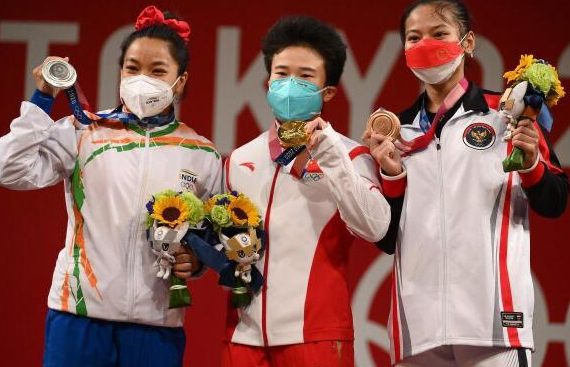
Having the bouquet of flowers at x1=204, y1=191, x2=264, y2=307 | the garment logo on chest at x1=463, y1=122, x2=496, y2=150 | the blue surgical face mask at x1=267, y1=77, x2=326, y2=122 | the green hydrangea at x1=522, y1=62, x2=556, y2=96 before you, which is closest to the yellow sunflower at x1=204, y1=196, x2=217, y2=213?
the bouquet of flowers at x1=204, y1=191, x2=264, y2=307

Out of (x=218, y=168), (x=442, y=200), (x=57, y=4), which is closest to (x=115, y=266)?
(x=218, y=168)

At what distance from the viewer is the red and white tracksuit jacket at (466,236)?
2811 millimetres

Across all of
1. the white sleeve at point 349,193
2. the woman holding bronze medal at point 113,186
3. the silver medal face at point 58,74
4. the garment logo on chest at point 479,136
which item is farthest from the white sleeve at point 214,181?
the garment logo on chest at point 479,136

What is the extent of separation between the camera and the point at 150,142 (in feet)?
10.3

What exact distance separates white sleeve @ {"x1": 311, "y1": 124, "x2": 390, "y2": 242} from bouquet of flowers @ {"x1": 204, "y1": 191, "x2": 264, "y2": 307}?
0.28m

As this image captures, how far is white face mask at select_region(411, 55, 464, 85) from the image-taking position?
3021mm

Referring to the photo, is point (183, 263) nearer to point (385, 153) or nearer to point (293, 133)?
point (293, 133)

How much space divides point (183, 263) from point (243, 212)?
0.25 m

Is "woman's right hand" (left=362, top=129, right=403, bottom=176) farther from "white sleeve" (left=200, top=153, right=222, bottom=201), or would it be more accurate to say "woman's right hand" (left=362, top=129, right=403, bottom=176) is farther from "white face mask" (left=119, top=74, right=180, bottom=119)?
"white face mask" (left=119, top=74, right=180, bottom=119)

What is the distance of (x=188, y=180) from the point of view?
123 inches

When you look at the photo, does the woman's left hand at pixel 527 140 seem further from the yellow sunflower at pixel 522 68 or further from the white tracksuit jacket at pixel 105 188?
the white tracksuit jacket at pixel 105 188

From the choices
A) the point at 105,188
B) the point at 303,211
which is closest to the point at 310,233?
the point at 303,211

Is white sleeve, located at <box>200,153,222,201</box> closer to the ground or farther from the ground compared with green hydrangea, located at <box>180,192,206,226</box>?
farther from the ground

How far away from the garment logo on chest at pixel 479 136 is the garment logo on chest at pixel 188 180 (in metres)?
0.91
